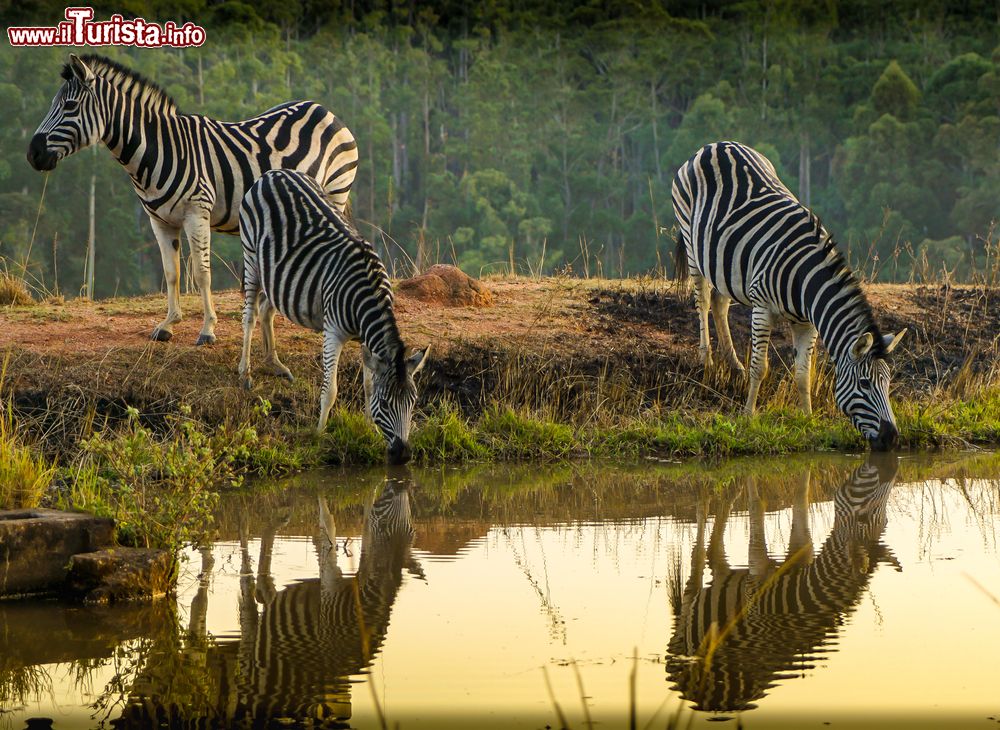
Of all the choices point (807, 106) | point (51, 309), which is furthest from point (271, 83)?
point (51, 309)

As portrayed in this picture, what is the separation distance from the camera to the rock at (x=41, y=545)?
563 cm

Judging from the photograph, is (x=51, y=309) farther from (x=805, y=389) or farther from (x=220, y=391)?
(x=805, y=389)

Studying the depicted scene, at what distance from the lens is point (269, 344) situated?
419 inches

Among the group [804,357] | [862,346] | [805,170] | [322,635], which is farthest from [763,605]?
[805,170]

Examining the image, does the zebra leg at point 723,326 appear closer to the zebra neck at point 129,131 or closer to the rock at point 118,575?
the zebra neck at point 129,131

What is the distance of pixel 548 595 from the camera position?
5.70m

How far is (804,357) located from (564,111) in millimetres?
52752

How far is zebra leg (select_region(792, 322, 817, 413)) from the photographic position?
1037 cm

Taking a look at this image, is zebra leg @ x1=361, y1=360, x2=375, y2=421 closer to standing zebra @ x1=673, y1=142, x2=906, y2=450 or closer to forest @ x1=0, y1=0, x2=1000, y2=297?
standing zebra @ x1=673, y1=142, x2=906, y2=450

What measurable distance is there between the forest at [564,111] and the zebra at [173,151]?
33360 mm

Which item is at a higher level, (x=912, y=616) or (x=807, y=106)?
(x=807, y=106)

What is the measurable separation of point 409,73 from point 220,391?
53.6 metres

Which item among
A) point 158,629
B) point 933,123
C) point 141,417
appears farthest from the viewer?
point 933,123

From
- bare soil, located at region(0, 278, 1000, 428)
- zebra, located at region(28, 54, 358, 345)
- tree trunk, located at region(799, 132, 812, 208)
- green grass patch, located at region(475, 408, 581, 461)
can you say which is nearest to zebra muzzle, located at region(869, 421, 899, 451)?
bare soil, located at region(0, 278, 1000, 428)
